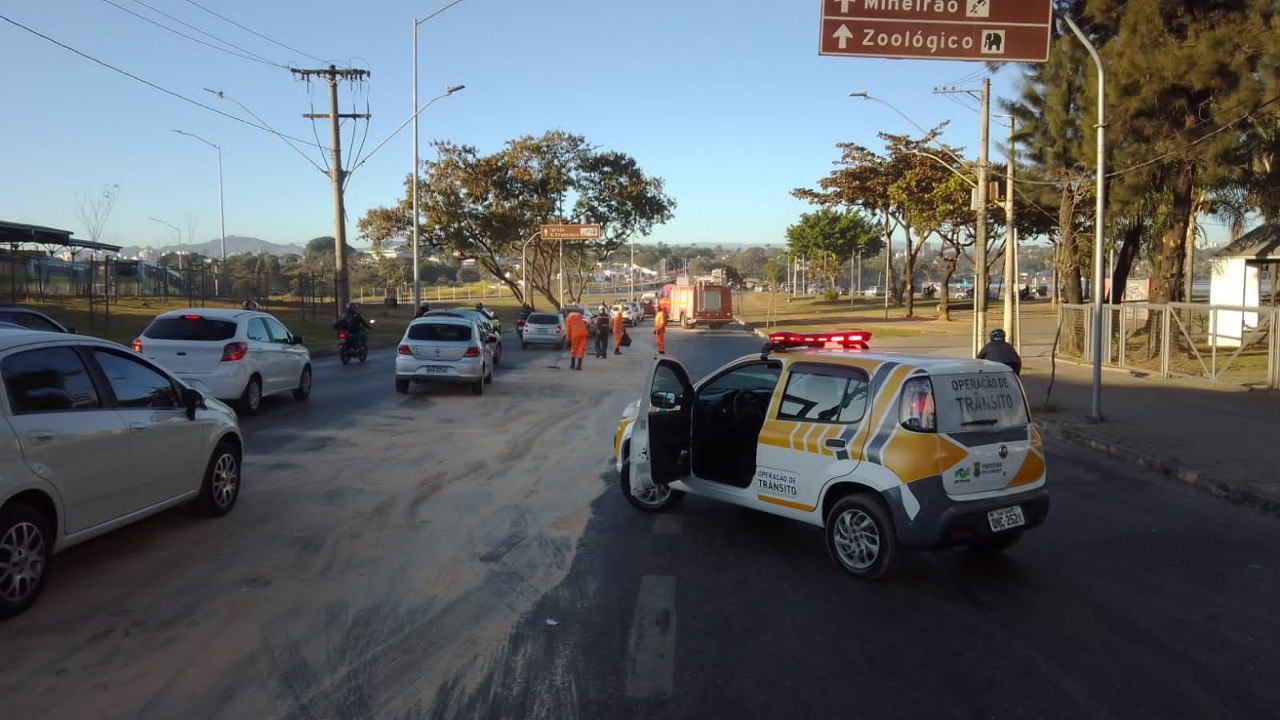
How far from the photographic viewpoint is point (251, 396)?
14.9 meters

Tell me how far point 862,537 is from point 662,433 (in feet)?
5.99

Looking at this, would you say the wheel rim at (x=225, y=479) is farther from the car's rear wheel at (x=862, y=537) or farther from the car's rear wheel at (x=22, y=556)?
the car's rear wheel at (x=862, y=537)

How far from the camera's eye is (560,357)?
31234 mm

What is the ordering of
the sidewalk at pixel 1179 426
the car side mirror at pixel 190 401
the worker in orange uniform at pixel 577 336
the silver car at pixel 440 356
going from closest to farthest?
the car side mirror at pixel 190 401, the sidewalk at pixel 1179 426, the silver car at pixel 440 356, the worker in orange uniform at pixel 577 336

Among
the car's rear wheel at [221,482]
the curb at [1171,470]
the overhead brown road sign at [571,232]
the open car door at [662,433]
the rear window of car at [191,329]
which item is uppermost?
the overhead brown road sign at [571,232]

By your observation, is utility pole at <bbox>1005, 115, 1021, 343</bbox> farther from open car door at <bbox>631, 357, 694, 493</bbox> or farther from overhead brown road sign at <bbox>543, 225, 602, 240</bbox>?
overhead brown road sign at <bbox>543, 225, 602, 240</bbox>

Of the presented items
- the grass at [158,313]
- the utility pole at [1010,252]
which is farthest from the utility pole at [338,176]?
the utility pole at [1010,252]

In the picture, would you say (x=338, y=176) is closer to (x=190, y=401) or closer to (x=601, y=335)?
(x=601, y=335)

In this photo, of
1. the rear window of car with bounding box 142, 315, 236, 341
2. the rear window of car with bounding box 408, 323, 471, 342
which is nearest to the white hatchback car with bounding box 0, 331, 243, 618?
the rear window of car with bounding box 142, 315, 236, 341

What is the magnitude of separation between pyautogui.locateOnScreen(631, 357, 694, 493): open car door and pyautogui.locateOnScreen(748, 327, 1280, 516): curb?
5.67 m

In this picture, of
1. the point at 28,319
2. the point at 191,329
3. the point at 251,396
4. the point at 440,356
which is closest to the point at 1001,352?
the point at 440,356

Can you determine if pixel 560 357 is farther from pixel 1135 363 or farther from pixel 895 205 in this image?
pixel 895 205

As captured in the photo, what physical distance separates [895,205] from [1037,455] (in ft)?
161

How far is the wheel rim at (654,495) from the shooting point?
860 cm
